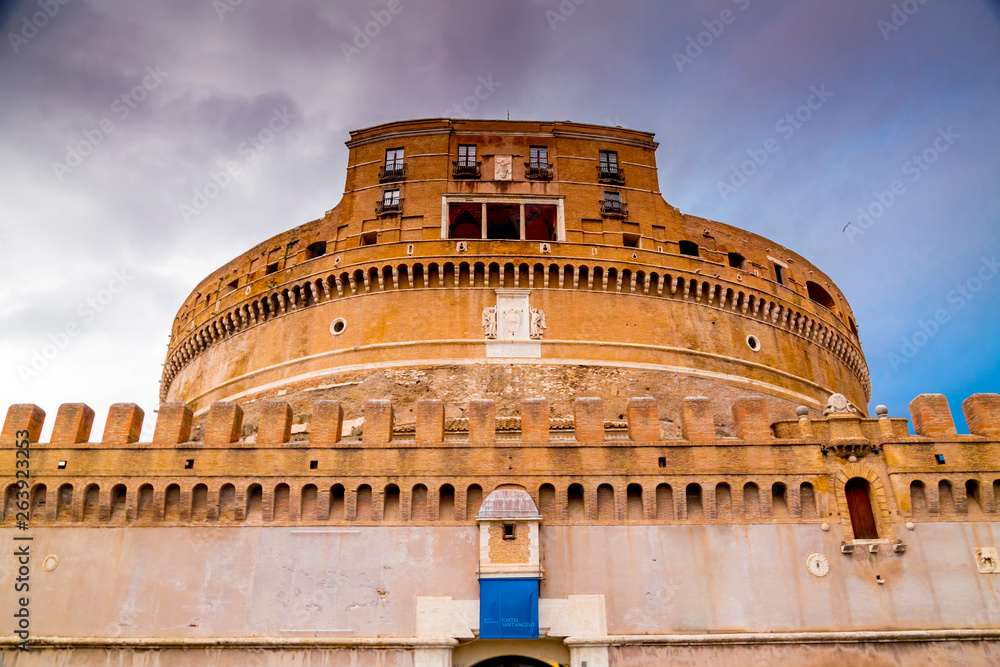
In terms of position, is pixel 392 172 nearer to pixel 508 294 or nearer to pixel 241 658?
pixel 508 294

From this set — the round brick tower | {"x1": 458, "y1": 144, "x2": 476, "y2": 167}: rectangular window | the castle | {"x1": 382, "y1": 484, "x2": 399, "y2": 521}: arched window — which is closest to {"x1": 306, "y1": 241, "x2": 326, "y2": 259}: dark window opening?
the round brick tower

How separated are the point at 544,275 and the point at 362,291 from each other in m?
5.78

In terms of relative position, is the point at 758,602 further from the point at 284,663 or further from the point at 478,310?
the point at 478,310

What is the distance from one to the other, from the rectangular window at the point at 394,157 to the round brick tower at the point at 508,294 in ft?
0.18

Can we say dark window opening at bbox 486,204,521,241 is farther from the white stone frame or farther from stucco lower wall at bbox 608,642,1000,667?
stucco lower wall at bbox 608,642,1000,667

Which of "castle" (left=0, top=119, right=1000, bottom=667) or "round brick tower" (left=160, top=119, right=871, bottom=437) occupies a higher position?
"round brick tower" (left=160, top=119, right=871, bottom=437)

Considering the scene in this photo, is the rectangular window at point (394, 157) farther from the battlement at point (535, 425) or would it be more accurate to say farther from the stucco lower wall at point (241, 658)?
the stucco lower wall at point (241, 658)

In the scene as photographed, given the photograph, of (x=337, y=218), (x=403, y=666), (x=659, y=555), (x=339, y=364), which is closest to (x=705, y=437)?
(x=659, y=555)

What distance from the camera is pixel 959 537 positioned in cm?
1410

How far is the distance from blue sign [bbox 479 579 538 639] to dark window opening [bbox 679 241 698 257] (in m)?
15.3

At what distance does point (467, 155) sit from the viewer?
25031 mm

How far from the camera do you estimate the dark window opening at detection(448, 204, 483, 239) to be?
24342 mm

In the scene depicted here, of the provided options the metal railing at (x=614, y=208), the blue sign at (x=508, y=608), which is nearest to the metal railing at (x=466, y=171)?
the metal railing at (x=614, y=208)

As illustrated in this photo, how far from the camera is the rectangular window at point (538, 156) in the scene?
25.0 metres
